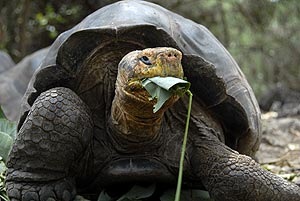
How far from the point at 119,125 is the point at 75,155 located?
20 centimetres

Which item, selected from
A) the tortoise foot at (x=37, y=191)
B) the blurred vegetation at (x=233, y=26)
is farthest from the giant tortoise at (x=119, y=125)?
the blurred vegetation at (x=233, y=26)

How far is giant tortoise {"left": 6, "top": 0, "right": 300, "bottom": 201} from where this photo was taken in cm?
210

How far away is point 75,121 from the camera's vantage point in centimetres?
213

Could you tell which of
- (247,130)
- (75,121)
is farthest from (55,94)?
(247,130)

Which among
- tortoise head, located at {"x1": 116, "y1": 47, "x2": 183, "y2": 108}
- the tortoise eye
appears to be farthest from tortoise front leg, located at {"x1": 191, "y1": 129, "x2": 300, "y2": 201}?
the tortoise eye

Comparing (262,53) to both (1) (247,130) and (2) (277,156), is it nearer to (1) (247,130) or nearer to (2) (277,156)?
Answer: (2) (277,156)

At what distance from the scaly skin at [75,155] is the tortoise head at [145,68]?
27 mm

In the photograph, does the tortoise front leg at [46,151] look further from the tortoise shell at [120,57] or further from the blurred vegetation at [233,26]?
the blurred vegetation at [233,26]

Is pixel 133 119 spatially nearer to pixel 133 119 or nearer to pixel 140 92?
pixel 133 119

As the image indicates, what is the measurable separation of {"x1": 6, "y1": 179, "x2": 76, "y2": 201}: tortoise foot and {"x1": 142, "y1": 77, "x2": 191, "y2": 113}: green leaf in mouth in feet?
2.11

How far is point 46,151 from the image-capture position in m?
2.08

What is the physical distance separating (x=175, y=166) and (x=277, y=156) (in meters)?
2.20

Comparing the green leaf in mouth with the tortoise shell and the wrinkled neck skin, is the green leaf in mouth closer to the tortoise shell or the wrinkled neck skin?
the wrinkled neck skin

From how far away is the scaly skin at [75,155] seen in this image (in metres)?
2.08
